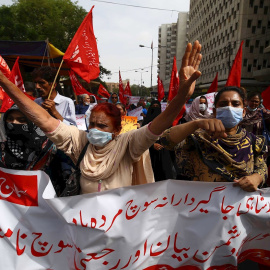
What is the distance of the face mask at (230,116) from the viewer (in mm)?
1813

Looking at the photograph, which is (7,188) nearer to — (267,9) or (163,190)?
(163,190)

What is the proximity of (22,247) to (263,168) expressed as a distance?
1.79 metres

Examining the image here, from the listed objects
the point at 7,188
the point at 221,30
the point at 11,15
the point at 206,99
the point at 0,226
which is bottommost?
the point at 0,226

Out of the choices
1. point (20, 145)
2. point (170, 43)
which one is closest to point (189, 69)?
point (20, 145)

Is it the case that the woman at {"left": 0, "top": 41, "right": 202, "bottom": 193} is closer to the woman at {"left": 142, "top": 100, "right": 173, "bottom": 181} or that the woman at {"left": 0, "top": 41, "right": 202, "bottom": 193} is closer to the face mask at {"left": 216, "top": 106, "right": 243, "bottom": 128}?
the face mask at {"left": 216, "top": 106, "right": 243, "bottom": 128}

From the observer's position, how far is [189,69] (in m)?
1.43

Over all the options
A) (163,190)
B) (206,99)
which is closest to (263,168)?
(163,190)

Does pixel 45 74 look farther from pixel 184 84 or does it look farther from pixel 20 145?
pixel 184 84

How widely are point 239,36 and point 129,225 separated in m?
41.3

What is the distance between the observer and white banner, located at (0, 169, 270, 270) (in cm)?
151

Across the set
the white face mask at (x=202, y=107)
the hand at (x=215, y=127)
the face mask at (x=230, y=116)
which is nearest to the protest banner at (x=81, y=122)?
the white face mask at (x=202, y=107)

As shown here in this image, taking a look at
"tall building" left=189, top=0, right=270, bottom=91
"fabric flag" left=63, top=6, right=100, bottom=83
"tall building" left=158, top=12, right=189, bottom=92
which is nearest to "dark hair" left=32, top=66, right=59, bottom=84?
"fabric flag" left=63, top=6, right=100, bottom=83

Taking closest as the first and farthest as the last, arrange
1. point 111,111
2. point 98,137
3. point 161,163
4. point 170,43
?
point 98,137 < point 111,111 < point 161,163 < point 170,43

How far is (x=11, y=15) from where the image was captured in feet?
70.4
